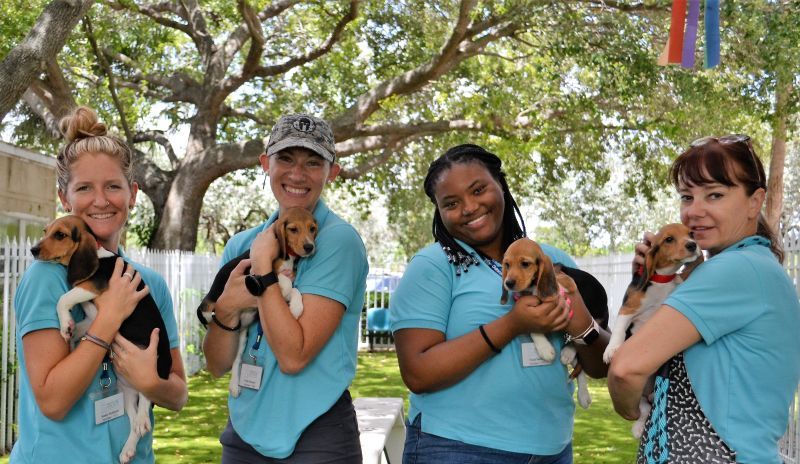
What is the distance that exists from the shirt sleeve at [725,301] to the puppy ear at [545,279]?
1.95 ft

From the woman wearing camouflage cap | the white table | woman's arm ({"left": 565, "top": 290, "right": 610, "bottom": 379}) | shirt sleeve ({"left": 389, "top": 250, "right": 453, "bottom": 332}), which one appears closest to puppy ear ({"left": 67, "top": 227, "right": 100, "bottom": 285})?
the woman wearing camouflage cap

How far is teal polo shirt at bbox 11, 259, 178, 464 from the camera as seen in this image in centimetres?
255

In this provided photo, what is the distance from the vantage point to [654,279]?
120 inches

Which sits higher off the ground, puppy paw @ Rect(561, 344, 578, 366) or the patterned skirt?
puppy paw @ Rect(561, 344, 578, 366)

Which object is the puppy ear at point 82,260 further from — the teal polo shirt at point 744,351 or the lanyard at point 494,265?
the teal polo shirt at point 744,351

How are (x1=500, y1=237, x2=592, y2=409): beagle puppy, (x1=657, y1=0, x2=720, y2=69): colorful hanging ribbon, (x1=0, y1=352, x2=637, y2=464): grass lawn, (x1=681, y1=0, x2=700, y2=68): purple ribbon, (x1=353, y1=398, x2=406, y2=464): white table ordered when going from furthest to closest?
(x1=0, y1=352, x2=637, y2=464): grass lawn → (x1=681, y1=0, x2=700, y2=68): purple ribbon → (x1=657, y1=0, x2=720, y2=69): colorful hanging ribbon → (x1=353, y1=398, x2=406, y2=464): white table → (x1=500, y1=237, x2=592, y2=409): beagle puppy

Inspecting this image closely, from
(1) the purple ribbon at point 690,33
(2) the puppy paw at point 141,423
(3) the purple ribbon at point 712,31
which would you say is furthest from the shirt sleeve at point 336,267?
(1) the purple ribbon at point 690,33

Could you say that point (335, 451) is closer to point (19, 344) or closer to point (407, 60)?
point (19, 344)

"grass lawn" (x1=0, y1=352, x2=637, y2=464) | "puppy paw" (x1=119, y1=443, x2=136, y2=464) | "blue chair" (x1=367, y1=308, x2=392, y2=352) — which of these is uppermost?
"puppy paw" (x1=119, y1=443, x2=136, y2=464)

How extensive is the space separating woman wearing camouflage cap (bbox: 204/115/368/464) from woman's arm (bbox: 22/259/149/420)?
0.49 meters

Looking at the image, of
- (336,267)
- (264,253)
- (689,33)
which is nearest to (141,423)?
(264,253)

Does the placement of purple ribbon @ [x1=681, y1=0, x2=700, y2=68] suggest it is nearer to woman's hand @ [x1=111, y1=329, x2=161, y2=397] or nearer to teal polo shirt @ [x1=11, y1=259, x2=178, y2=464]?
woman's hand @ [x1=111, y1=329, x2=161, y2=397]

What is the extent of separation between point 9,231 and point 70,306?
12.6 meters

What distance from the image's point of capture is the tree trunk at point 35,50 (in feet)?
31.4
